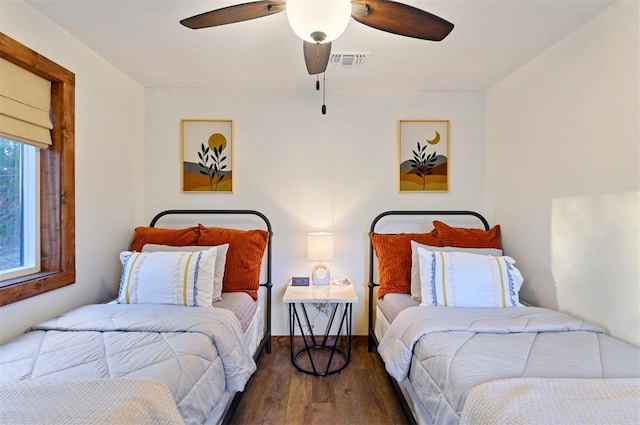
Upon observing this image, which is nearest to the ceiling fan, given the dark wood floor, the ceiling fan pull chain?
the ceiling fan pull chain

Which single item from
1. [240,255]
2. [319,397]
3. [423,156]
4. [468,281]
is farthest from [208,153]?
[468,281]

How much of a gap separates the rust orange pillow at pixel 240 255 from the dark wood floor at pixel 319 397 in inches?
23.9

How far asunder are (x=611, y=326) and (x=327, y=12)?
206 cm

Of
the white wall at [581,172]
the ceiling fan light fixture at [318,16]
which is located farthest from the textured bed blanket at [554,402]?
the ceiling fan light fixture at [318,16]

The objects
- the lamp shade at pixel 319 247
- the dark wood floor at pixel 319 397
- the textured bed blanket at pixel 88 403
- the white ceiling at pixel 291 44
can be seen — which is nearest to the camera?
the textured bed blanket at pixel 88 403

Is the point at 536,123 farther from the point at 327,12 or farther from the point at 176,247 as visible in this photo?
the point at 176,247

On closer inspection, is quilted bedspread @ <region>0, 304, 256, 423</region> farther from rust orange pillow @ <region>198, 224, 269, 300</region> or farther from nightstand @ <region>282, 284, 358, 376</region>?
nightstand @ <region>282, 284, 358, 376</region>

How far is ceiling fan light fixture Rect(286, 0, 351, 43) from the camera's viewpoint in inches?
43.3

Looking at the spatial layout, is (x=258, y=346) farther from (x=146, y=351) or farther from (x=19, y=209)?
(x=19, y=209)

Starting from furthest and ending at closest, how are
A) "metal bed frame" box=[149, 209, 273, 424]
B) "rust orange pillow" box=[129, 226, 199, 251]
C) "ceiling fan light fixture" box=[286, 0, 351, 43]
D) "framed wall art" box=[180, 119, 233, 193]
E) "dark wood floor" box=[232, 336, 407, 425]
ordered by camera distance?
"framed wall art" box=[180, 119, 233, 193] < "metal bed frame" box=[149, 209, 273, 424] < "rust orange pillow" box=[129, 226, 199, 251] < "dark wood floor" box=[232, 336, 407, 425] < "ceiling fan light fixture" box=[286, 0, 351, 43]

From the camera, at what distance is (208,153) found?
278cm

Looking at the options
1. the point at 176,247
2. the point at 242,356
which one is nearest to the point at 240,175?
the point at 176,247

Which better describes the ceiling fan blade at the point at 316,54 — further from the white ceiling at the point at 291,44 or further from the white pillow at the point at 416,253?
the white pillow at the point at 416,253

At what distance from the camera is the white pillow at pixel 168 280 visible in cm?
187
